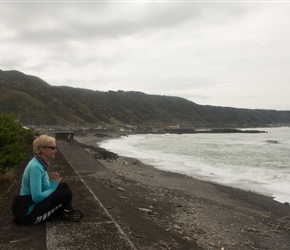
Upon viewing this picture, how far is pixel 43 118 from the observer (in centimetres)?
9056

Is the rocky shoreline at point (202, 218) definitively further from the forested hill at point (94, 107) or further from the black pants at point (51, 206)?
the forested hill at point (94, 107)

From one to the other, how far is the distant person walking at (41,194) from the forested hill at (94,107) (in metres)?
83.7

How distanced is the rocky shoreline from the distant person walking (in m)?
1.03

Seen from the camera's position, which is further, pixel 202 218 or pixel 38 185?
pixel 202 218

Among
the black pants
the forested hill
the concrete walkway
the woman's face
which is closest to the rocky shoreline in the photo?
the concrete walkway

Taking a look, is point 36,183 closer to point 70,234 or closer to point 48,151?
point 48,151

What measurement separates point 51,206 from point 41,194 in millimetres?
223

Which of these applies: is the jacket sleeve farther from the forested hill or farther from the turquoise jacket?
the forested hill

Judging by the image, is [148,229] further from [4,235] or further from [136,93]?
[136,93]

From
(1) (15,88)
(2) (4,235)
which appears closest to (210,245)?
(2) (4,235)

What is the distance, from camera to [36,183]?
148 inches

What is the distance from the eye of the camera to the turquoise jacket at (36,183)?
372 centimetres

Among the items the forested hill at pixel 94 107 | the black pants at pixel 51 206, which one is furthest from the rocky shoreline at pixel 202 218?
the forested hill at pixel 94 107

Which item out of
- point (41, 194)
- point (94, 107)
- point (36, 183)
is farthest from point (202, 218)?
point (94, 107)
